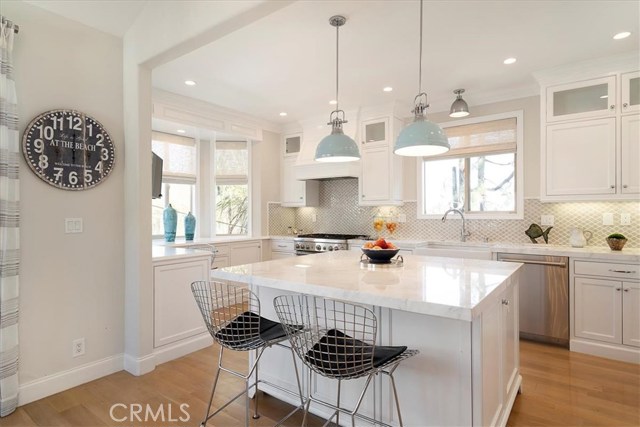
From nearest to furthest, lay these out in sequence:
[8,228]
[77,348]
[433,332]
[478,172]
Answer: [433,332] → [8,228] → [77,348] → [478,172]

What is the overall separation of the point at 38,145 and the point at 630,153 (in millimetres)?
4866

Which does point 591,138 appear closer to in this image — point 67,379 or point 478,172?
point 478,172

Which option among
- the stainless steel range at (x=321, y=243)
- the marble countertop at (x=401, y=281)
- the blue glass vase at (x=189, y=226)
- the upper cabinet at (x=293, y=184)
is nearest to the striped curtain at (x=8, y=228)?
the marble countertop at (x=401, y=281)

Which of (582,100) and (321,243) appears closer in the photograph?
(582,100)

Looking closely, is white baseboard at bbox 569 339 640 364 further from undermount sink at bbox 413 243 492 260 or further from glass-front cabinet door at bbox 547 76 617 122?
glass-front cabinet door at bbox 547 76 617 122

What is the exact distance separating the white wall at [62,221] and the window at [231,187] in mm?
→ 2364

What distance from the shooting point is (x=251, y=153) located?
5.43 metres

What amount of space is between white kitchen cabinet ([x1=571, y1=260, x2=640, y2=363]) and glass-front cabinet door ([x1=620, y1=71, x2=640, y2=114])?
1.44 metres

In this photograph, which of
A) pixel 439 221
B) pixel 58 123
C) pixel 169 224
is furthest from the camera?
pixel 439 221

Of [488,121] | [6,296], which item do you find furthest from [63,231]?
[488,121]

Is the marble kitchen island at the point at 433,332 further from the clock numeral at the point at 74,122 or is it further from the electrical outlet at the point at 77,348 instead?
the clock numeral at the point at 74,122

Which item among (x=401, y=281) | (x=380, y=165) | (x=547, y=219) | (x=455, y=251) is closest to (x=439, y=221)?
(x=455, y=251)

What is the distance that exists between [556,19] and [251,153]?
4032 mm

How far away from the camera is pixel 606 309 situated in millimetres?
3115
